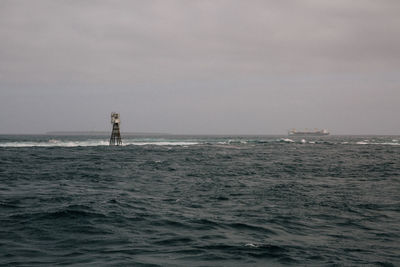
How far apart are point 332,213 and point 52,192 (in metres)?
15.6

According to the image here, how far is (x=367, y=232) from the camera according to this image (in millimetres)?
13656

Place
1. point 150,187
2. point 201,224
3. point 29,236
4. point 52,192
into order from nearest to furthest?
point 29,236 < point 201,224 < point 52,192 < point 150,187

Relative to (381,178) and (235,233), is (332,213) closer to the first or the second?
(235,233)

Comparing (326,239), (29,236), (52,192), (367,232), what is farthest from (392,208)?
(52,192)

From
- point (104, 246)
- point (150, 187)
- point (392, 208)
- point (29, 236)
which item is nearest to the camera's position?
point (104, 246)

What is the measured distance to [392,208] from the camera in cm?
1792

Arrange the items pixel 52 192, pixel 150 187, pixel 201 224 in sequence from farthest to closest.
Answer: pixel 150 187, pixel 52 192, pixel 201 224

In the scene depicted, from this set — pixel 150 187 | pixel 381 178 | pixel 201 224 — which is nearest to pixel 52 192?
pixel 150 187

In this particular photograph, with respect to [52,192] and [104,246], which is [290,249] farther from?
[52,192]

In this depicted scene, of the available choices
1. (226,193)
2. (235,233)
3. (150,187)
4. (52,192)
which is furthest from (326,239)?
(52,192)

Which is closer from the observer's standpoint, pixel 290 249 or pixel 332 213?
pixel 290 249

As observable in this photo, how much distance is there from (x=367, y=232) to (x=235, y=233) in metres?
5.21

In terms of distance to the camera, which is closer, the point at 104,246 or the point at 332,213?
the point at 104,246

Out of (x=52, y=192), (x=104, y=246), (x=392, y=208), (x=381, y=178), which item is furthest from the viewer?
(x=381, y=178)
